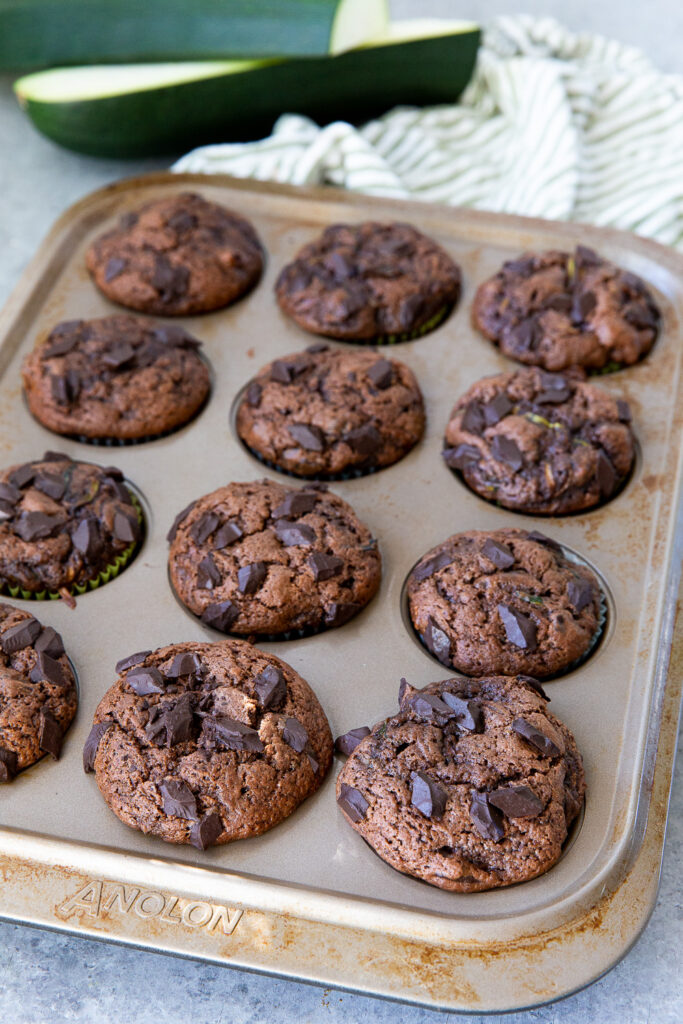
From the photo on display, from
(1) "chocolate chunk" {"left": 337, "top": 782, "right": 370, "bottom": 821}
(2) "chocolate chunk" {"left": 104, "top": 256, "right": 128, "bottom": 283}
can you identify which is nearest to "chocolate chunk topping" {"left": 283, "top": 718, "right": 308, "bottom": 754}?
(1) "chocolate chunk" {"left": 337, "top": 782, "right": 370, "bottom": 821}

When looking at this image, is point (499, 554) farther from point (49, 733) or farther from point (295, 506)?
point (49, 733)

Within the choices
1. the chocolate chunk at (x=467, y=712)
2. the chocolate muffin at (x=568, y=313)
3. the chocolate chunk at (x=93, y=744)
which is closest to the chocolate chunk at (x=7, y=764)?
the chocolate chunk at (x=93, y=744)

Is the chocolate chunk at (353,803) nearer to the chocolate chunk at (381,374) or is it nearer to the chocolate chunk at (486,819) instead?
the chocolate chunk at (486,819)

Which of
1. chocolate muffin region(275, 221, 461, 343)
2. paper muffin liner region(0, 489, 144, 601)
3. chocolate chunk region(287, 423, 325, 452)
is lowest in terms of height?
paper muffin liner region(0, 489, 144, 601)

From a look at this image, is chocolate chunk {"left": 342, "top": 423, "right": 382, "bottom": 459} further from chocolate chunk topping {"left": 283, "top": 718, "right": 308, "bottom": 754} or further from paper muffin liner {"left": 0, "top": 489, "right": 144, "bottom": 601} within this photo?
chocolate chunk topping {"left": 283, "top": 718, "right": 308, "bottom": 754}

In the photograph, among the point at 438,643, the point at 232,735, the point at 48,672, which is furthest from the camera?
the point at 438,643

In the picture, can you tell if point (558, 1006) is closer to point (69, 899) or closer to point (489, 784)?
point (489, 784)

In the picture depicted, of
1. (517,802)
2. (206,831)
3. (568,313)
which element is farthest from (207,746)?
(568,313)
